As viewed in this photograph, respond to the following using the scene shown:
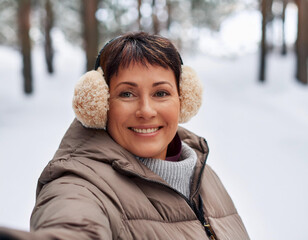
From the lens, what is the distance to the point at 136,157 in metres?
1.91

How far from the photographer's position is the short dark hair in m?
1.84

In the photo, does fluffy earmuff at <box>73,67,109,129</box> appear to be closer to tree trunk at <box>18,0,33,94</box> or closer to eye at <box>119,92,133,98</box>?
eye at <box>119,92,133,98</box>

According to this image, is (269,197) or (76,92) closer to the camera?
(76,92)

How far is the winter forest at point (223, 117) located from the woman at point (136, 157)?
0.47 meters

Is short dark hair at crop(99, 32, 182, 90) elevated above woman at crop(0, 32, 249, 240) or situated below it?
above

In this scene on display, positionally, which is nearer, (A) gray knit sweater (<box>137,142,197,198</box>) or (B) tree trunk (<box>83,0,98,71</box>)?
(A) gray knit sweater (<box>137,142,197,198</box>)

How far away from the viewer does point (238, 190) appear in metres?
5.39

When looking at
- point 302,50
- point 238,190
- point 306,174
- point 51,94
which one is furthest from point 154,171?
point 302,50

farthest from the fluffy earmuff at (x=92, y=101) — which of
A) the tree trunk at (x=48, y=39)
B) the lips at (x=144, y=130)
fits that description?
the tree trunk at (x=48, y=39)

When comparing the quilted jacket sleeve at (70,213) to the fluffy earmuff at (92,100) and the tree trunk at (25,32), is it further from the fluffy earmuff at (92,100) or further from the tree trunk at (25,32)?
the tree trunk at (25,32)

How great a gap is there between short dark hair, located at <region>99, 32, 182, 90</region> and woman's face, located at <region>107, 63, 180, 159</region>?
0.03 m

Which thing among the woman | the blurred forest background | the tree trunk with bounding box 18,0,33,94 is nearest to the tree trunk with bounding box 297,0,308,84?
the blurred forest background

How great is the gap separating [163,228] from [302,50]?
14723mm

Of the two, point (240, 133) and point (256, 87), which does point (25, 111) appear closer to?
point (240, 133)
